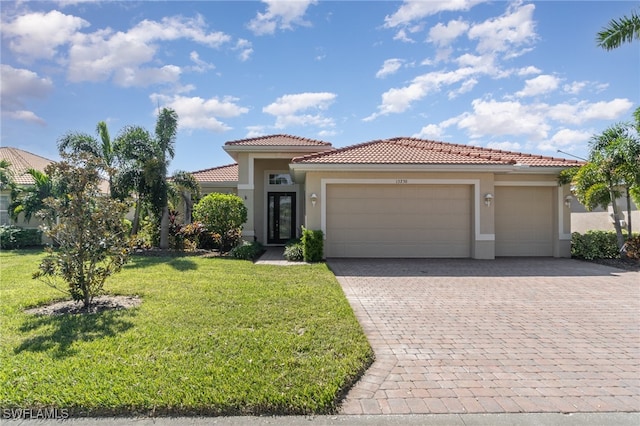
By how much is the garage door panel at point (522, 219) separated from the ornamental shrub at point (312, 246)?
7.64m

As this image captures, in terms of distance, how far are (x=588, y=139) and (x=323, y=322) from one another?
45.7 ft

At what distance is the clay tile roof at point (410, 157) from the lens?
12359 millimetres

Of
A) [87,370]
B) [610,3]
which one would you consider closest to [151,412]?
[87,370]

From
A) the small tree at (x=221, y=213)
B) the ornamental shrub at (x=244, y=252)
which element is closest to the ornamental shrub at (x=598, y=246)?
the ornamental shrub at (x=244, y=252)

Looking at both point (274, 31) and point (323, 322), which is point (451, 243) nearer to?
point (323, 322)

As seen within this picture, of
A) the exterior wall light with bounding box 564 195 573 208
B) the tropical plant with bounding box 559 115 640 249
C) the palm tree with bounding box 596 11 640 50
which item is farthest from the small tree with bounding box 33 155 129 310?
the exterior wall light with bounding box 564 195 573 208

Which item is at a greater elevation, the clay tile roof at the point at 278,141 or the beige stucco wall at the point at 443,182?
the clay tile roof at the point at 278,141

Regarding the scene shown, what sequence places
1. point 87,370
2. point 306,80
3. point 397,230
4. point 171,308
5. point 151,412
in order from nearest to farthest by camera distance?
1. point 151,412
2. point 87,370
3. point 171,308
4. point 397,230
5. point 306,80

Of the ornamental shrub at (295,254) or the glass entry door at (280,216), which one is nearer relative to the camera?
the ornamental shrub at (295,254)

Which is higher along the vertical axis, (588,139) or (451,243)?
(588,139)

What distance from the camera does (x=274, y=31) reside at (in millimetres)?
11539

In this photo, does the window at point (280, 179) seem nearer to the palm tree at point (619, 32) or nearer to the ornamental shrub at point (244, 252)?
the ornamental shrub at point (244, 252)

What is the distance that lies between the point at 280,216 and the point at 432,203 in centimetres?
813

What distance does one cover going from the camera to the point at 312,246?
1193cm
